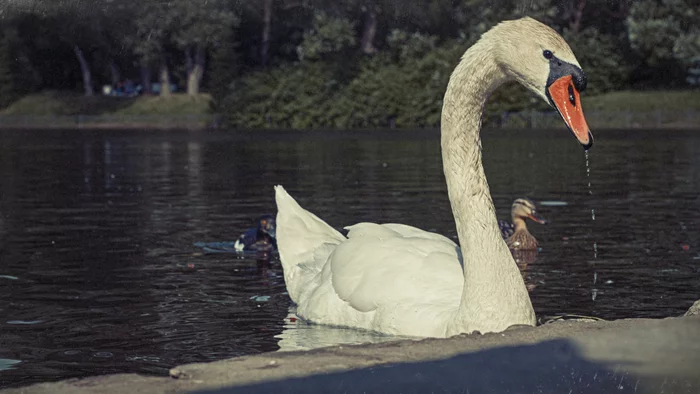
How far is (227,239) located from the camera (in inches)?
619

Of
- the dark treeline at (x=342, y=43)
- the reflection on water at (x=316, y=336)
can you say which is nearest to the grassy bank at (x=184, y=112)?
the dark treeline at (x=342, y=43)

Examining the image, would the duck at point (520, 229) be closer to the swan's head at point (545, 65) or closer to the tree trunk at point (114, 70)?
the swan's head at point (545, 65)

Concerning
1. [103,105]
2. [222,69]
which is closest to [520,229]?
[222,69]

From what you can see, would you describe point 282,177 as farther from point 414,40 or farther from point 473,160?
point 414,40

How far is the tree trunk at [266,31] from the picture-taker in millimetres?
72494

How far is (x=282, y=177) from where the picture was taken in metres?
Result: 27.3

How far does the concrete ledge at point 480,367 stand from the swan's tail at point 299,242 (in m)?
4.47

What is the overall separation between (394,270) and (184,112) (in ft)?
216

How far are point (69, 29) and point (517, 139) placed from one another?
32005 mm

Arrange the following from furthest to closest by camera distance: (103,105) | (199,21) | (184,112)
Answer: (103,105), (184,112), (199,21)

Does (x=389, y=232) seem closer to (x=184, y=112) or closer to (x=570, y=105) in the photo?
(x=570, y=105)

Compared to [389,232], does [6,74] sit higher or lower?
lower

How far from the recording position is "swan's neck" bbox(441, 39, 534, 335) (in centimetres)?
745

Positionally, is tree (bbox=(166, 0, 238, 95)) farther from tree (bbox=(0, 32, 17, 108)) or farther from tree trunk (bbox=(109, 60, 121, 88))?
→ tree trunk (bbox=(109, 60, 121, 88))
